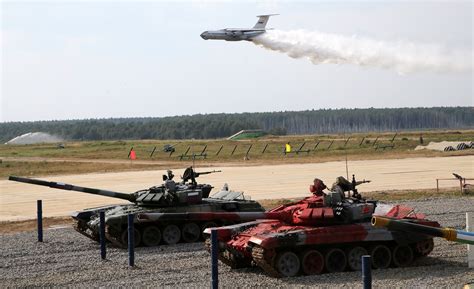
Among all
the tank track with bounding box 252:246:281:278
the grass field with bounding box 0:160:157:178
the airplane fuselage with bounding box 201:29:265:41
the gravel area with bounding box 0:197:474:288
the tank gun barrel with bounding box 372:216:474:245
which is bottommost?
the gravel area with bounding box 0:197:474:288

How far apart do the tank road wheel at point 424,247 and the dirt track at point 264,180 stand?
810 inches

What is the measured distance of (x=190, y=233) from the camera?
88.3 ft

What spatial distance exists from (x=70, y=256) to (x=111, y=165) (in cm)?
5133

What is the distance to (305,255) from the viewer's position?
20594mm

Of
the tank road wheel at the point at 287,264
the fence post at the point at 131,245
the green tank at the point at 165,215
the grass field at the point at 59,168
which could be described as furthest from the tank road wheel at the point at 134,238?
the grass field at the point at 59,168

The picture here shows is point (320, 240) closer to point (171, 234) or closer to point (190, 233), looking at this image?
point (190, 233)

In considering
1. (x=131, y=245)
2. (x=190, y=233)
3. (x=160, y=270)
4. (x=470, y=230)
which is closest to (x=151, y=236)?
(x=190, y=233)

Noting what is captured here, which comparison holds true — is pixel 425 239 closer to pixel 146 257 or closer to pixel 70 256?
pixel 146 257

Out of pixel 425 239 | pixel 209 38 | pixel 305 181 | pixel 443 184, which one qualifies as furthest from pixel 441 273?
pixel 209 38

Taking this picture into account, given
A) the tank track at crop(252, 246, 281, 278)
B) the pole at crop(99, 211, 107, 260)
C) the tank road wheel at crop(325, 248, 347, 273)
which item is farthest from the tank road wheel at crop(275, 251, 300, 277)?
the pole at crop(99, 211, 107, 260)

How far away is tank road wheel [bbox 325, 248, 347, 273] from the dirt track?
19.9 m

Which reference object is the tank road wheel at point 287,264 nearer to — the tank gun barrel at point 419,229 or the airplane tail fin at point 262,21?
the tank gun barrel at point 419,229

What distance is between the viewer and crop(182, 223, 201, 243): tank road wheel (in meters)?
26.9

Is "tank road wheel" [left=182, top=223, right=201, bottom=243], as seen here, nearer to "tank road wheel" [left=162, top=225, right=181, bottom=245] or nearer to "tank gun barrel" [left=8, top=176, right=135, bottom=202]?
"tank road wheel" [left=162, top=225, right=181, bottom=245]
